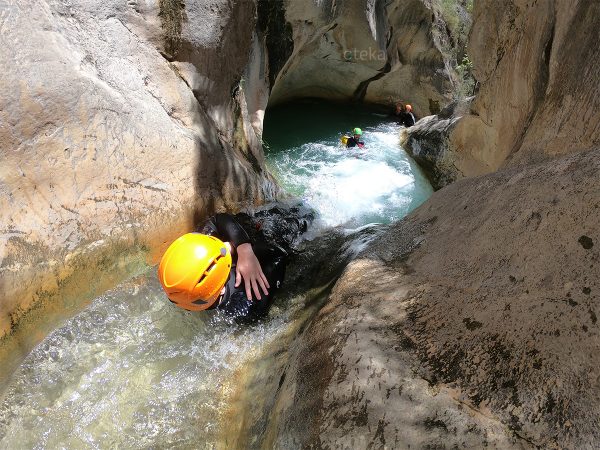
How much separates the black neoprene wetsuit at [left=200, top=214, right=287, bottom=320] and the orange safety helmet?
146 mm

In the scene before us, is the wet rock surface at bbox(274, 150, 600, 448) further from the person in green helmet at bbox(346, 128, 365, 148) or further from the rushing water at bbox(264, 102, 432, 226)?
the person in green helmet at bbox(346, 128, 365, 148)

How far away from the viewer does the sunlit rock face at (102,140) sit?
2.38 m

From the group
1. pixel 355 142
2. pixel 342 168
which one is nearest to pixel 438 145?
pixel 342 168

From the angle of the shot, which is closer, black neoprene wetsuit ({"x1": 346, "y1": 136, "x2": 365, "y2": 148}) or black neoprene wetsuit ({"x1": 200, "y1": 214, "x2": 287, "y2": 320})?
black neoprene wetsuit ({"x1": 200, "y1": 214, "x2": 287, "y2": 320})

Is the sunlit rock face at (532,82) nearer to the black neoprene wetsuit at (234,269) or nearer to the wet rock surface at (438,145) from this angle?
the wet rock surface at (438,145)

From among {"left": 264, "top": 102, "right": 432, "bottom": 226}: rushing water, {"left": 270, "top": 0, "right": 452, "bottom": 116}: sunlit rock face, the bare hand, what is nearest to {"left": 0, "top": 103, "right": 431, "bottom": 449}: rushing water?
the bare hand

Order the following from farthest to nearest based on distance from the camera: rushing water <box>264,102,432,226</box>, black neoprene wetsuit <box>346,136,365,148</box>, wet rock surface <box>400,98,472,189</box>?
black neoprene wetsuit <box>346,136,365,148</box> → rushing water <box>264,102,432,226</box> → wet rock surface <box>400,98,472,189</box>

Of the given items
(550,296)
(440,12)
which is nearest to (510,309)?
(550,296)

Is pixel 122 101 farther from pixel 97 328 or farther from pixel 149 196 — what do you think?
pixel 97 328

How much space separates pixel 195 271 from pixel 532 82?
10.0 feet

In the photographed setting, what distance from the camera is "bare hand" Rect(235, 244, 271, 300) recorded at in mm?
→ 2770

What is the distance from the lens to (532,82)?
126 inches

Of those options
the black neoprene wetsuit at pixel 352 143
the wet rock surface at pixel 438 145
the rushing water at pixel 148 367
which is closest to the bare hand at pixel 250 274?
the rushing water at pixel 148 367

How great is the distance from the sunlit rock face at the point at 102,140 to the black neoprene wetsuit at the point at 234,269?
43 cm
